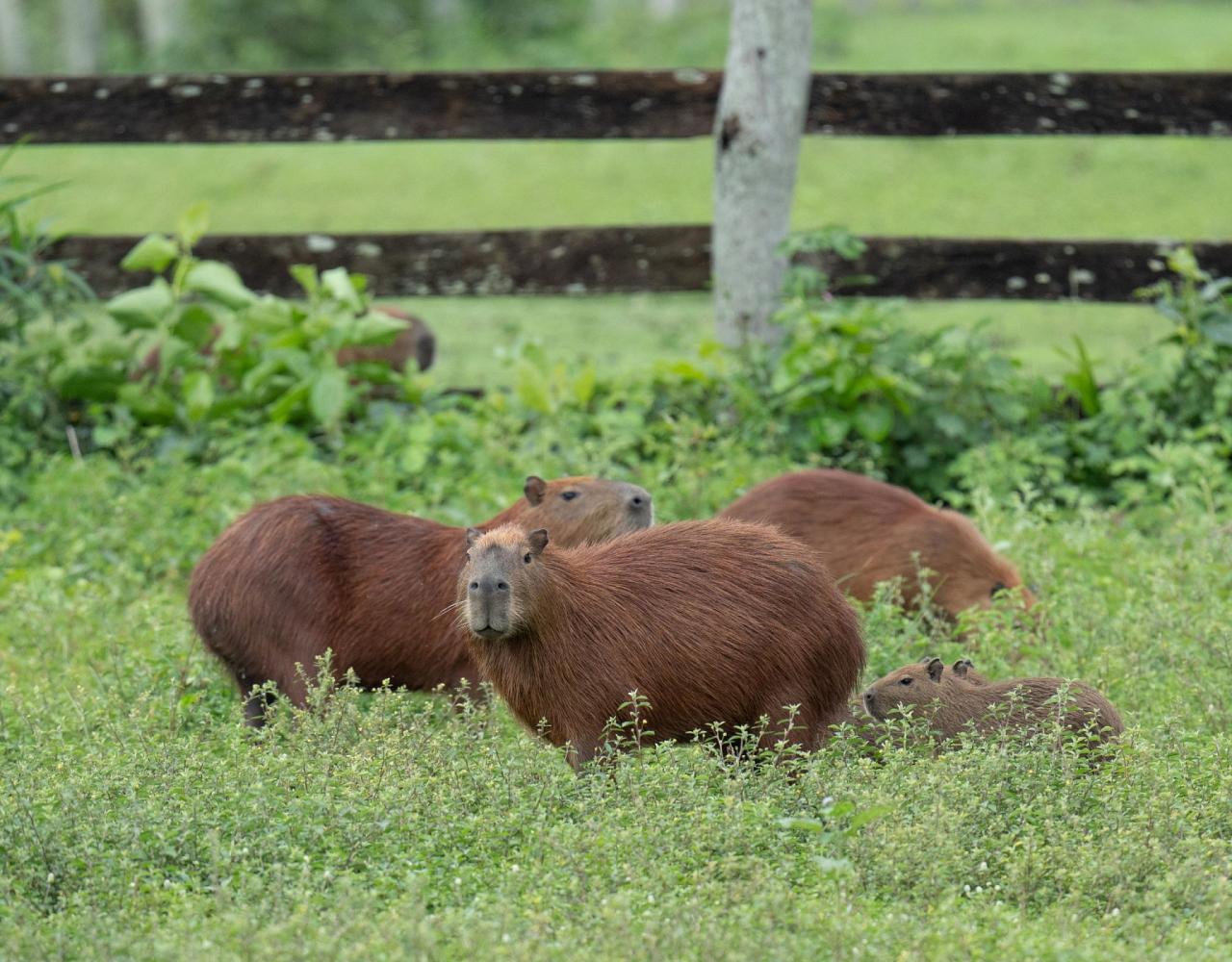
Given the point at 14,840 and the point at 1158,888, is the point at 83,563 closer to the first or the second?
the point at 14,840

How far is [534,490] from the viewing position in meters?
4.88

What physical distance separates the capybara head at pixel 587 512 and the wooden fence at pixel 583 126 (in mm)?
3029

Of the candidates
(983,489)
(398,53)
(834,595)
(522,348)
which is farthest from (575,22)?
(834,595)

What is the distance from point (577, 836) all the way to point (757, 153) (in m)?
4.52

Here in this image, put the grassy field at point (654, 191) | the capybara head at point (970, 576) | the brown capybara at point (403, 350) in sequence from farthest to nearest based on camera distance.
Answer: the grassy field at point (654, 191)
the brown capybara at point (403, 350)
the capybara head at point (970, 576)

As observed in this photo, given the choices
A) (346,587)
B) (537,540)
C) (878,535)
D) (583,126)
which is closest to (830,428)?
(878,535)

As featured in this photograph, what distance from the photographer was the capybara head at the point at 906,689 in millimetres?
4309

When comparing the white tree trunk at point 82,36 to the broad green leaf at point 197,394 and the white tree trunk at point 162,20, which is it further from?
the broad green leaf at point 197,394

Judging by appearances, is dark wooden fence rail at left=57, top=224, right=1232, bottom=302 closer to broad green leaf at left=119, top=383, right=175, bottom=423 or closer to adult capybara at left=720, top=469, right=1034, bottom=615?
broad green leaf at left=119, top=383, right=175, bottom=423

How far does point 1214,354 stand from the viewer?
701 cm

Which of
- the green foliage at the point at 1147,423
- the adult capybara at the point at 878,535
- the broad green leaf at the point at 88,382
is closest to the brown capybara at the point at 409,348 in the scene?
the broad green leaf at the point at 88,382

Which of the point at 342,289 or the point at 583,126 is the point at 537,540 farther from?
the point at 583,126

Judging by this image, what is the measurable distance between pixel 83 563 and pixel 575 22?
17413mm

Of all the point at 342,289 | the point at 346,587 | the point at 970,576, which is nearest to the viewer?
the point at 346,587
